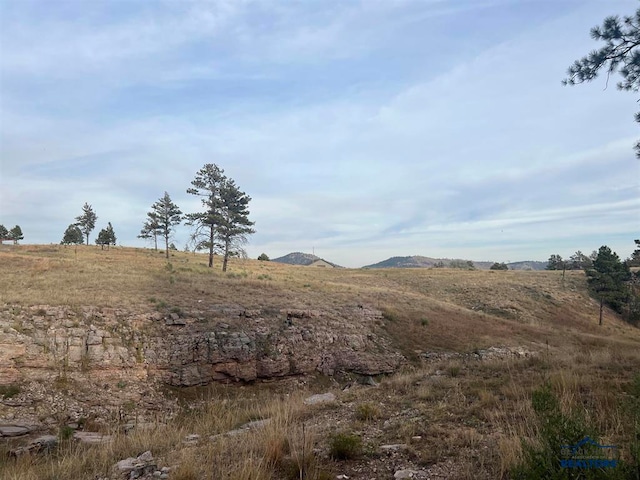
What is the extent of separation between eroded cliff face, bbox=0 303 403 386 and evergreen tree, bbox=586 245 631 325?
34993mm

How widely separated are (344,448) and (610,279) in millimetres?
46532

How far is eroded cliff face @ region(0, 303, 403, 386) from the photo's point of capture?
11823 mm

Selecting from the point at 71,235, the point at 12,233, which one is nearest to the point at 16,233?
the point at 12,233

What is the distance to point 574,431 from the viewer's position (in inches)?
118

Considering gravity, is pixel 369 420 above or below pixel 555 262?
below

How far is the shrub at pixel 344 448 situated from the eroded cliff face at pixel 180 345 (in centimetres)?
954

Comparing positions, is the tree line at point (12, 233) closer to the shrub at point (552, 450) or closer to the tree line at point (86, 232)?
the tree line at point (86, 232)

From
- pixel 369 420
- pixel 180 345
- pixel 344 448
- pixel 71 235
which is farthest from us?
pixel 71 235

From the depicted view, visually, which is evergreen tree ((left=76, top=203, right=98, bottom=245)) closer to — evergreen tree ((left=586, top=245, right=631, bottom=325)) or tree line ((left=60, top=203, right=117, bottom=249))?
tree line ((left=60, top=203, right=117, bottom=249))

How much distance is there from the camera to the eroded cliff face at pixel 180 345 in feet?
38.8

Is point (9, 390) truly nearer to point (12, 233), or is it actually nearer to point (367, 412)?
point (367, 412)

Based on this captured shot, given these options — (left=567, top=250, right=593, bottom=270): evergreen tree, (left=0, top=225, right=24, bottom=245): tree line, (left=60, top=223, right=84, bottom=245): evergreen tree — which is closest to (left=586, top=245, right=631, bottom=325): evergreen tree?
(left=567, top=250, right=593, bottom=270): evergreen tree

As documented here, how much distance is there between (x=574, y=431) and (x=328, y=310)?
17.4m

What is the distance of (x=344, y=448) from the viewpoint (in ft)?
14.9
